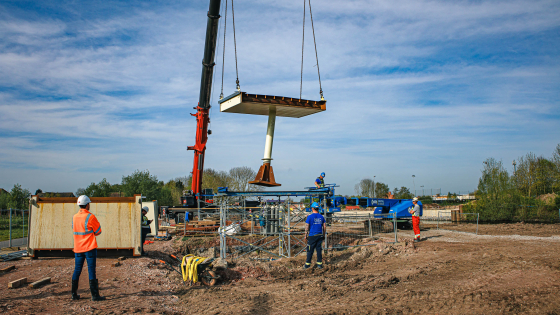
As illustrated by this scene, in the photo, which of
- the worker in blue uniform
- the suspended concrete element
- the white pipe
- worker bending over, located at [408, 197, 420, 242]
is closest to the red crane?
the suspended concrete element

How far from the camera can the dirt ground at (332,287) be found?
6195 mm

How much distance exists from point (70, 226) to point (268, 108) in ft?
24.2

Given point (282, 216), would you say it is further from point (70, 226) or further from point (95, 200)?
point (70, 226)

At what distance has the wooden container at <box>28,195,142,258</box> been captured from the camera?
1074 cm

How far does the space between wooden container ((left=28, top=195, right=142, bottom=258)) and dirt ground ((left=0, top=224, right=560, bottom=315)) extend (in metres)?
0.46

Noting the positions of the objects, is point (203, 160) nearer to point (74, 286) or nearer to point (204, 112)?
→ point (204, 112)

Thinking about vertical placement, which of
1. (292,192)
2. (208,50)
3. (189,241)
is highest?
(208,50)

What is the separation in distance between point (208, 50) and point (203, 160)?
Result: 7.46 m

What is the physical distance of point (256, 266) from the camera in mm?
11320

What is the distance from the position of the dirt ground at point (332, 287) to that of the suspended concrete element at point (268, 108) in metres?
3.21

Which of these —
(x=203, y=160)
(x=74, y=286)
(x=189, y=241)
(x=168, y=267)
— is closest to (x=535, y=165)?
(x=203, y=160)

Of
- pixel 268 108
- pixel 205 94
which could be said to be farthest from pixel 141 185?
pixel 268 108

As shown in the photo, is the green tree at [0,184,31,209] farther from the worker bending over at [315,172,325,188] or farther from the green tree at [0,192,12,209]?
the worker bending over at [315,172,325,188]

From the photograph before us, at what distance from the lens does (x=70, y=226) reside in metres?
10.9
